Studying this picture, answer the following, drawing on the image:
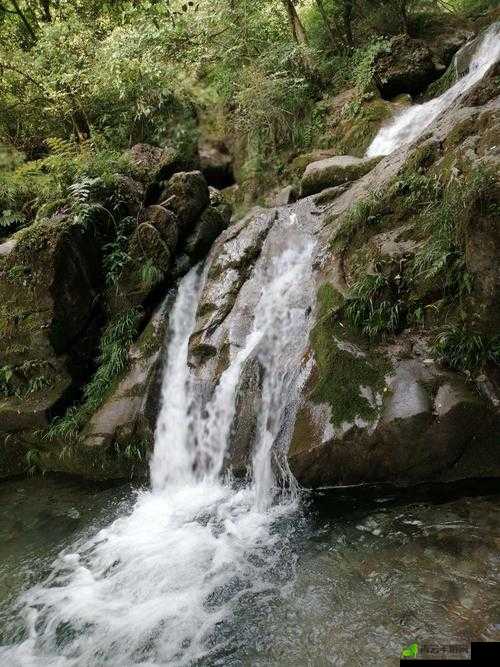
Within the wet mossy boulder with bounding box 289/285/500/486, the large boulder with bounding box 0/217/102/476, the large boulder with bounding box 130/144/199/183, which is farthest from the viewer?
the large boulder with bounding box 130/144/199/183

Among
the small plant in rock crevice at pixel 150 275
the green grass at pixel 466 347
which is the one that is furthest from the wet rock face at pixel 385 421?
the small plant in rock crevice at pixel 150 275

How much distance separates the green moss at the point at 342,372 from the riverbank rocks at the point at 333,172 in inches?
157

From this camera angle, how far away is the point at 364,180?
759 centimetres

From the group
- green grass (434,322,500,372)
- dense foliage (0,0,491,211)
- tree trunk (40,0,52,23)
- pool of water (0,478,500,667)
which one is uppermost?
tree trunk (40,0,52,23)

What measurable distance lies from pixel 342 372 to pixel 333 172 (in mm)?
5023

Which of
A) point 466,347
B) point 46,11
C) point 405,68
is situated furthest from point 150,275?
point 46,11

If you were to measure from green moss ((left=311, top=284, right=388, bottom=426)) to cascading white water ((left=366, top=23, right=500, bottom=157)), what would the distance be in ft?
17.2

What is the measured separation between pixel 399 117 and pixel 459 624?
32.0 feet

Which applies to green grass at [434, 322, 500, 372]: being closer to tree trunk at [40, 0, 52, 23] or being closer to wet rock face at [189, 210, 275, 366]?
wet rock face at [189, 210, 275, 366]

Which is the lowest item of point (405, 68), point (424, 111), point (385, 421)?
point (385, 421)

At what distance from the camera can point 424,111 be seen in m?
9.37

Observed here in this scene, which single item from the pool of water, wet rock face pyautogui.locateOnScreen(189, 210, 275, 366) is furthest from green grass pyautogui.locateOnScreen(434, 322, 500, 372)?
wet rock face pyautogui.locateOnScreen(189, 210, 275, 366)

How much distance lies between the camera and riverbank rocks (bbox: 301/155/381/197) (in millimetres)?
8391

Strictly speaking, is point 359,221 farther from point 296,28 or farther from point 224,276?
point 296,28
